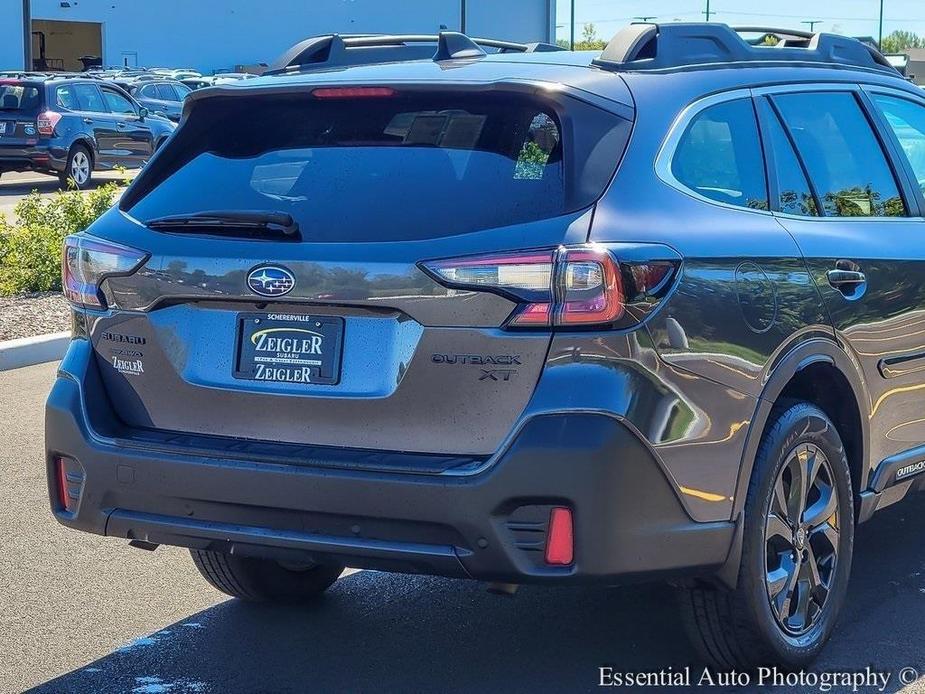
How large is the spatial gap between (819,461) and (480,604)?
4.13 ft

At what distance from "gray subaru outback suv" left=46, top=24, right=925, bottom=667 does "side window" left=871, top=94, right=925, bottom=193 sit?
0.82 metres

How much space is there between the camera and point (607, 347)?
3498 millimetres

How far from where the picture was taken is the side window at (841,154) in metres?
4.60

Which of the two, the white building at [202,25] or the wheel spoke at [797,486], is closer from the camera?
the wheel spoke at [797,486]

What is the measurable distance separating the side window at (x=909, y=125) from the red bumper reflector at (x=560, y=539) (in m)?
2.35

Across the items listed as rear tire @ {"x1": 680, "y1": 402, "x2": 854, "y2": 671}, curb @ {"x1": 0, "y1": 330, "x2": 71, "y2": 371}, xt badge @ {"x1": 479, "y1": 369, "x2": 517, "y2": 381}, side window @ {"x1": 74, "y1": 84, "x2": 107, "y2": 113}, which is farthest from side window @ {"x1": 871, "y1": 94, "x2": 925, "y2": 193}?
side window @ {"x1": 74, "y1": 84, "x2": 107, "y2": 113}

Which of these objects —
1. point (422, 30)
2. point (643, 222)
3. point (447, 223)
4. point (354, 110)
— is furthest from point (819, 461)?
point (422, 30)

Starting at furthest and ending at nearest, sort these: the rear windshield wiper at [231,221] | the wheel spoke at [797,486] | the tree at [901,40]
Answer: the tree at [901,40] < the wheel spoke at [797,486] < the rear windshield wiper at [231,221]

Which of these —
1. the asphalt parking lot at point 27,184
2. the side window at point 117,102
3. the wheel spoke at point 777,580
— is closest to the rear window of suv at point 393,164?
the wheel spoke at point 777,580

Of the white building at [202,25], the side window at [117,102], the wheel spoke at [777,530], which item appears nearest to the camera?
the wheel spoke at [777,530]

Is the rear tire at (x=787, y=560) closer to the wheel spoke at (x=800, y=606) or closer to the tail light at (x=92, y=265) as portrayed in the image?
the wheel spoke at (x=800, y=606)

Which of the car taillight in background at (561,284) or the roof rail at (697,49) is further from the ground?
the roof rail at (697,49)

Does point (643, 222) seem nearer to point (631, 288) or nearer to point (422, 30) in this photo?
point (631, 288)

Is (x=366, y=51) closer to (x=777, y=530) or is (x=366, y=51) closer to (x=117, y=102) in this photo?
(x=777, y=530)
